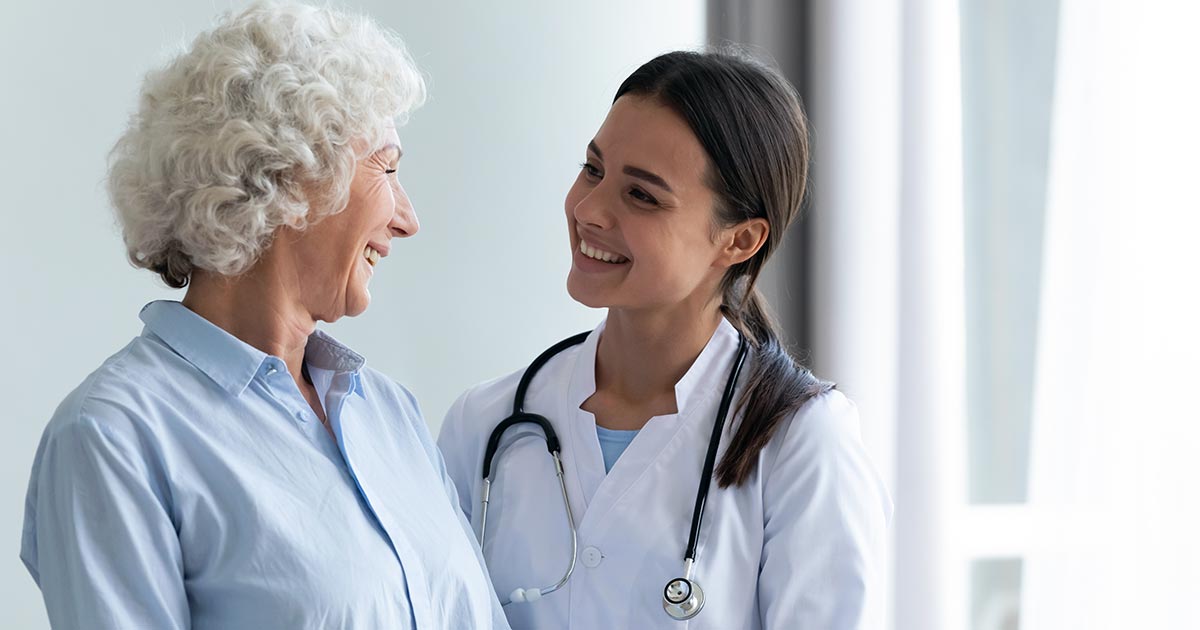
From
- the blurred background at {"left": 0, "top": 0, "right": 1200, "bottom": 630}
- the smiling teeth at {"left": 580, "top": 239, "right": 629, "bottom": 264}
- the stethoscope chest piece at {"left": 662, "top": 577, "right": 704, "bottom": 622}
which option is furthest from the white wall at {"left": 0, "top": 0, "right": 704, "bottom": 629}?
the stethoscope chest piece at {"left": 662, "top": 577, "right": 704, "bottom": 622}

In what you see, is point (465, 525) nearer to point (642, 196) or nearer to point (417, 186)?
point (642, 196)

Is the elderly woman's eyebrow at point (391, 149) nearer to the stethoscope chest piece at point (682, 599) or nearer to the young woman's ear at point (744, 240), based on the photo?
the young woman's ear at point (744, 240)

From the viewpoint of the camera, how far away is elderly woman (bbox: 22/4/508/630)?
1.08 metres

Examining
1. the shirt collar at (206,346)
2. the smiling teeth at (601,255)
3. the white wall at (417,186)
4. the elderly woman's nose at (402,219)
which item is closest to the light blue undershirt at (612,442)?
the smiling teeth at (601,255)

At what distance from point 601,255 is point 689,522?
1.28 feet

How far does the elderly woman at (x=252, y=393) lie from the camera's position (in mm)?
1080

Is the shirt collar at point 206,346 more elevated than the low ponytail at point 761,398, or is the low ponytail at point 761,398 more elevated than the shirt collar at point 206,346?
the shirt collar at point 206,346

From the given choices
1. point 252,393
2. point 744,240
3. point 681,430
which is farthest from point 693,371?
point 252,393

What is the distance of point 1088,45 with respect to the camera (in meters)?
2.17

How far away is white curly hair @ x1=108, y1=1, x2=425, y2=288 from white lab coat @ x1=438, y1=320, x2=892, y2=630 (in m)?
0.56

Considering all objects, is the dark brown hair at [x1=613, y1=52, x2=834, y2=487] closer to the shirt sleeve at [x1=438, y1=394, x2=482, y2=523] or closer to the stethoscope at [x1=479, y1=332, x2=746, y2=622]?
the stethoscope at [x1=479, y1=332, x2=746, y2=622]

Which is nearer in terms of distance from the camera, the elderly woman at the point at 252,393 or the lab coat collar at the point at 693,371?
the elderly woman at the point at 252,393

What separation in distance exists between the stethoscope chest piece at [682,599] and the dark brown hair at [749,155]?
15 centimetres

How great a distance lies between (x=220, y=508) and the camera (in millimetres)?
1142
